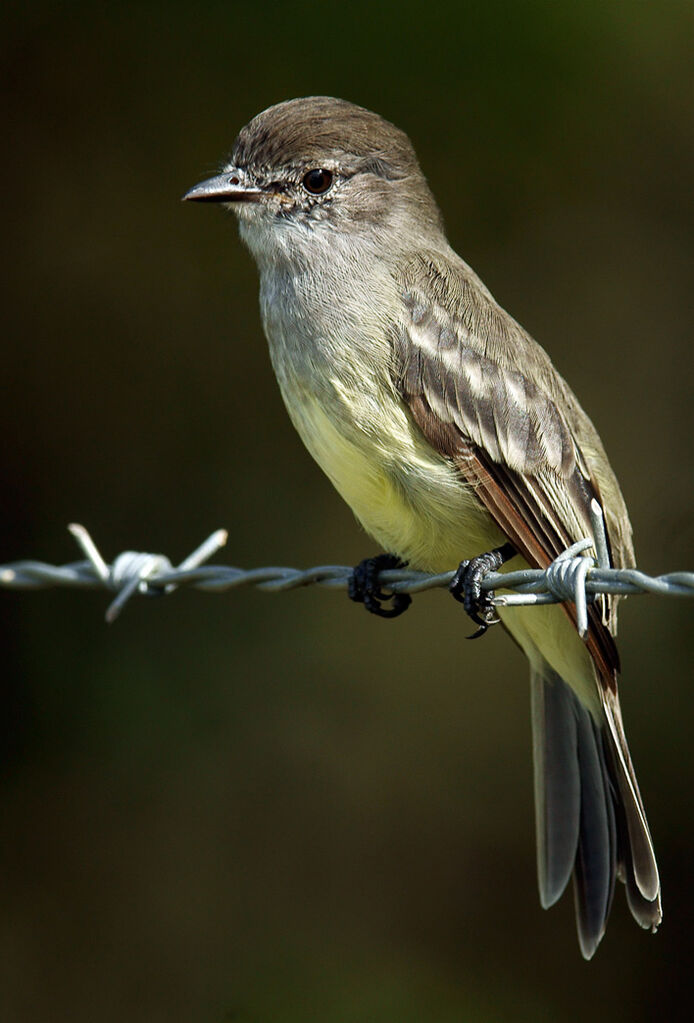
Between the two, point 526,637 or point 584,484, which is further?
point 526,637

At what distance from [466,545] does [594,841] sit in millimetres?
872

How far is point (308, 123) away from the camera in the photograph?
151 inches

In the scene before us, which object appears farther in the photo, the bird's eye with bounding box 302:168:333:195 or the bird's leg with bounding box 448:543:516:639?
the bird's eye with bounding box 302:168:333:195

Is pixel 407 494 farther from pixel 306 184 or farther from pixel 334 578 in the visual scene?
pixel 306 184

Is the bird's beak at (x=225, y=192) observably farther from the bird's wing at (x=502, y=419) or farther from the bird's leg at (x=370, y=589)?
the bird's leg at (x=370, y=589)

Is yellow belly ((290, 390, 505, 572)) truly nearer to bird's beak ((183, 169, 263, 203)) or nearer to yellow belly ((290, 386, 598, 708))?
yellow belly ((290, 386, 598, 708))

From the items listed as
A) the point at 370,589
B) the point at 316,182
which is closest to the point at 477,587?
the point at 370,589

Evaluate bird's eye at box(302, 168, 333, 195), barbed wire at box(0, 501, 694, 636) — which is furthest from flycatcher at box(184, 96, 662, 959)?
barbed wire at box(0, 501, 694, 636)

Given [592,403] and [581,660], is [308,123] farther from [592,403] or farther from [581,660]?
[592,403]

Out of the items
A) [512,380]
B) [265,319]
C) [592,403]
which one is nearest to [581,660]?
[512,380]

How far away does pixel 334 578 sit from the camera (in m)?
3.08

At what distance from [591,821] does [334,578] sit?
3.42ft

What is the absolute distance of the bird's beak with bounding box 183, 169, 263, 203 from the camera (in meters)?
3.80

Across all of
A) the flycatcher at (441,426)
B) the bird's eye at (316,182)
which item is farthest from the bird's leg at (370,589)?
the bird's eye at (316,182)
